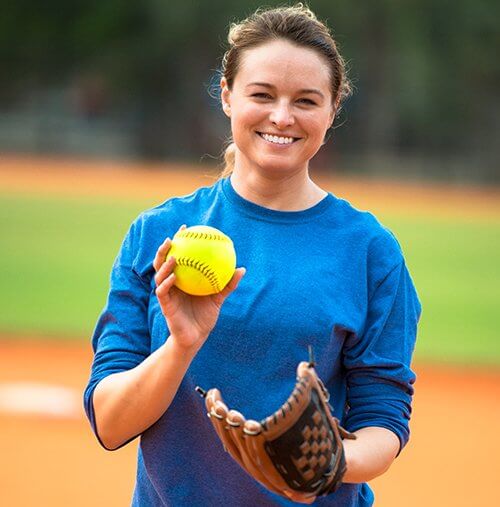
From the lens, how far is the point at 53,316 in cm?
1153

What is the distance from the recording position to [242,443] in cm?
214

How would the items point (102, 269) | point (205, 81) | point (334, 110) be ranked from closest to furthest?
point (334, 110), point (102, 269), point (205, 81)

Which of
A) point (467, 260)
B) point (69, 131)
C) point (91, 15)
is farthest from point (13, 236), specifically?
point (91, 15)

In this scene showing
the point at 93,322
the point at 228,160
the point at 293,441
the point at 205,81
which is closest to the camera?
the point at 293,441

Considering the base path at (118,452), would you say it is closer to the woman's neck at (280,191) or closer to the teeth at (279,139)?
the woman's neck at (280,191)

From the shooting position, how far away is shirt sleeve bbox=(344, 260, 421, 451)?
2.43 meters

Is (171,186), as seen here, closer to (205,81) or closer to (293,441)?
(205,81)

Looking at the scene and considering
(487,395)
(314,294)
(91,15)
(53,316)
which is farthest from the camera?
(91,15)

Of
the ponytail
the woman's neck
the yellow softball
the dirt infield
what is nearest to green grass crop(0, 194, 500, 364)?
the dirt infield

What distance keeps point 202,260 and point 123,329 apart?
32 cm

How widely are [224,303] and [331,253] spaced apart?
27 centimetres

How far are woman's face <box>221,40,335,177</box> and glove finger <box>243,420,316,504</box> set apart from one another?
2.18 ft

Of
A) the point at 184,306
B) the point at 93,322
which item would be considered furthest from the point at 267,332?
the point at 93,322

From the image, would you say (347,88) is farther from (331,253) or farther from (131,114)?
(131,114)
